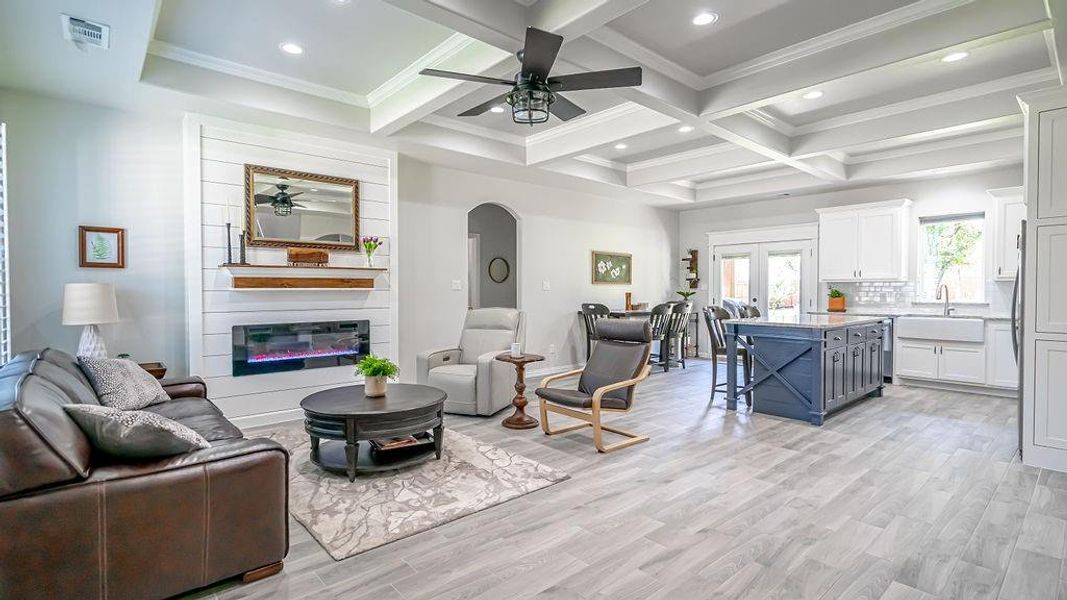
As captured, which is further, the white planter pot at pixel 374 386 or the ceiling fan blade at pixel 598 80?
the white planter pot at pixel 374 386

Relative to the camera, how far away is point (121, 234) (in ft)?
13.6

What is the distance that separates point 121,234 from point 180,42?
163 cm

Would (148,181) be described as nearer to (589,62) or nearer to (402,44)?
(402,44)

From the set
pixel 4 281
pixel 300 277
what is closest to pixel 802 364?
pixel 300 277

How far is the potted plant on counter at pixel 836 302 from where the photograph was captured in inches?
285

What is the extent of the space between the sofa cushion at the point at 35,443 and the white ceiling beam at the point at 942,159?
25.7 feet

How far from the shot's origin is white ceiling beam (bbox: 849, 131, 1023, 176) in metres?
5.48

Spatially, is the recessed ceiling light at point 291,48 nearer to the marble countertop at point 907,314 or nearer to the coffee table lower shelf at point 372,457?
the coffee table lower shelf at point 372,457

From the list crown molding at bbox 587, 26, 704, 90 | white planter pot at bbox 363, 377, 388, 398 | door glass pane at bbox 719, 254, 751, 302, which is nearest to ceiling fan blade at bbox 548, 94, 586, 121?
crown molding at bbox 587, 26, 704, 90

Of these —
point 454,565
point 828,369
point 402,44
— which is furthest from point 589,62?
point 828,369

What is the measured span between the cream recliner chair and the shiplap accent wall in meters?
0.70

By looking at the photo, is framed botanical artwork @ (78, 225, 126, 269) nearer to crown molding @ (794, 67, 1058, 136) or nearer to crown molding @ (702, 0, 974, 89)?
crown molding @ (702, 0, 974, 89)

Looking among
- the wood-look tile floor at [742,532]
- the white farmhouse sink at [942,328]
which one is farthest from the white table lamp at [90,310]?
the white farmhouse sink at [942,328]

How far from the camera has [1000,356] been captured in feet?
19.0
